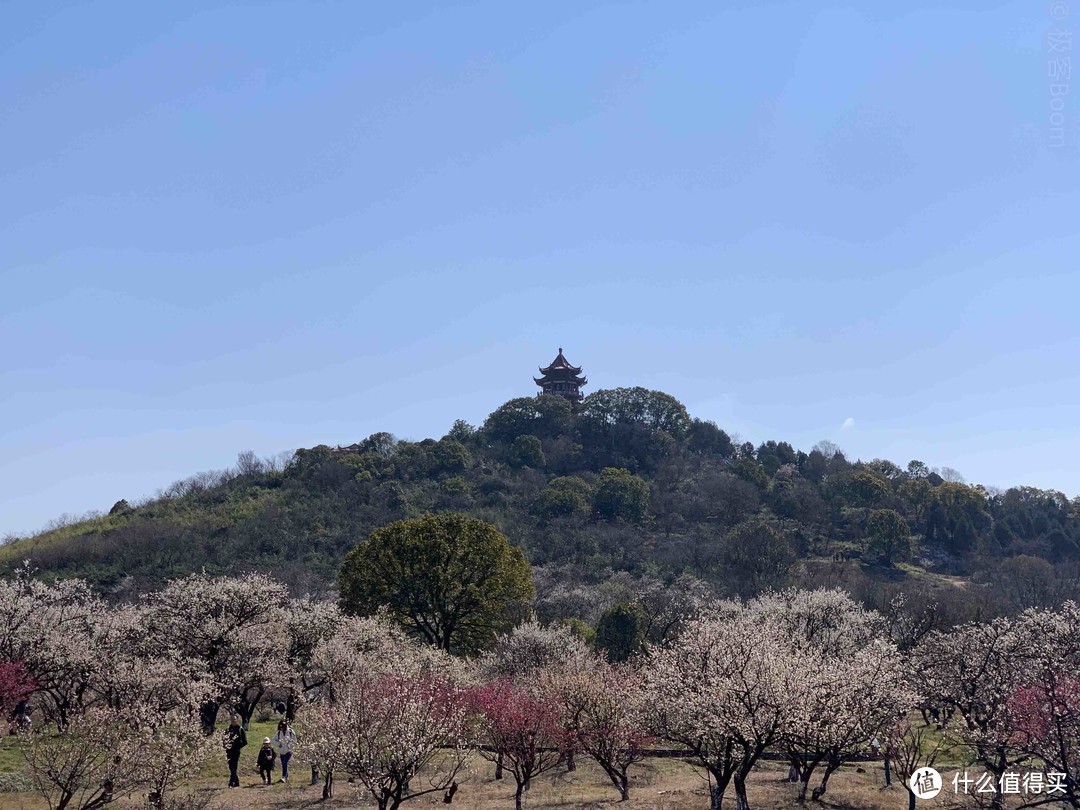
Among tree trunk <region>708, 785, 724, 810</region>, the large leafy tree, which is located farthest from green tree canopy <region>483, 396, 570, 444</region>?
tree trunk <region>708, 785, 724, 810</region>

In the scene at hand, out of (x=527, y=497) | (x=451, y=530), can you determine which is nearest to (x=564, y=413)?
(x=527, y=497)

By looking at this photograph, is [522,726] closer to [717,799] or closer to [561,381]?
[717,799]

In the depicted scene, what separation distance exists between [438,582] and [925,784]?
100ft

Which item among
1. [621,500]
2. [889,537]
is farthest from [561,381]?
[889,537]

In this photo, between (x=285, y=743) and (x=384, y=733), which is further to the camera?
(x=285, y=743)

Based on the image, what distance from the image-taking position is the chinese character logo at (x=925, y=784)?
25.5m

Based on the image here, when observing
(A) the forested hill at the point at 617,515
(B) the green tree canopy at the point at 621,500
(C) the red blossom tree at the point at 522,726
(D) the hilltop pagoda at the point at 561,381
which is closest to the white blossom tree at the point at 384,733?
(C) the red blossom tree at the point at 522,726

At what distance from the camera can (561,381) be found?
15200cm

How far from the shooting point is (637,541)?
96625 millimetres

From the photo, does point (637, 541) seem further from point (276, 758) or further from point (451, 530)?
point (276, 758)

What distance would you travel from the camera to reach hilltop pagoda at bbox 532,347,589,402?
152 m

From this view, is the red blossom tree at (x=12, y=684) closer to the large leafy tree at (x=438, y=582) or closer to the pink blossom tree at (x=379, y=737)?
the pink blossom tree at (x=379, y=737)

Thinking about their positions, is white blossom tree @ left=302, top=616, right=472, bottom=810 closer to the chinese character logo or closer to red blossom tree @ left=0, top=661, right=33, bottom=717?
red blossom tree @ left=0, top=661, right=33, bottom=717

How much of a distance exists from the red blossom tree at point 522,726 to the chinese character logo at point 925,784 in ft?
34.2
